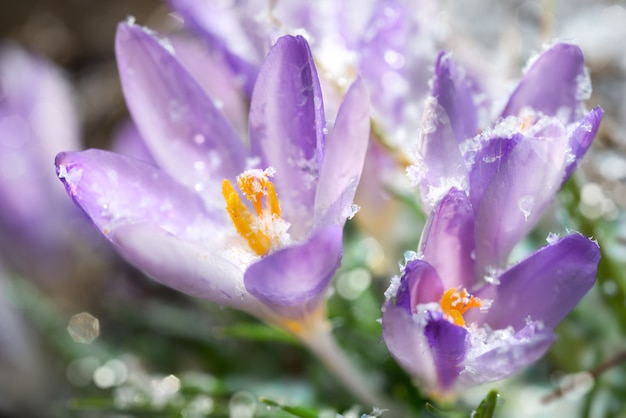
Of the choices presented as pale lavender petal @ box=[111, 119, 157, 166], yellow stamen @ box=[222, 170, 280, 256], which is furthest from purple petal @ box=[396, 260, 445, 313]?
pale lavender petal @ box=[111, 119, 157, 166]

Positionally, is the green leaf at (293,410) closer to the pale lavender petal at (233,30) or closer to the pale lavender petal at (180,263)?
the pale lavender petal at (180,263)

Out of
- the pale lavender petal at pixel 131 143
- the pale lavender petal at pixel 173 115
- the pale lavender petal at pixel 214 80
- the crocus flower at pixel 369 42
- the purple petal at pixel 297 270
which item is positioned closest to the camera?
the purple petal at pixel 297 270

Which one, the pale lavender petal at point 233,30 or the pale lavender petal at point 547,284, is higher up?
the pale lavender petal at point 233,30

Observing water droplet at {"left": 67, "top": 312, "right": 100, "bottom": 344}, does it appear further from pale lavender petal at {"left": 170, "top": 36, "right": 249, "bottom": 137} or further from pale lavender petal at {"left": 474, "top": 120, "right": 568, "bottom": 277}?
pale lavender petal at {"left": 474, "top": 120, "right": 568, "bottom": 277}

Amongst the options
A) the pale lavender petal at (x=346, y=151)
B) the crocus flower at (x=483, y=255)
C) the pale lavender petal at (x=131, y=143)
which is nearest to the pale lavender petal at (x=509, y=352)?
the crocus flower at (x=483, y=255)

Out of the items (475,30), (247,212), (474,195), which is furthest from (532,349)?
(475,30)

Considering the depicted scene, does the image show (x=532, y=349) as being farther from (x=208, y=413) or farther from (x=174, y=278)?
(x=208, y=413)

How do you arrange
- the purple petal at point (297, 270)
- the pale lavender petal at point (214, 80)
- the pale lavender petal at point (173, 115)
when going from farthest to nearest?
the pale lavender petal at point (214, 80) → the pale lavender petal at point (173, 115) → the purple petal at point (297, 270)
